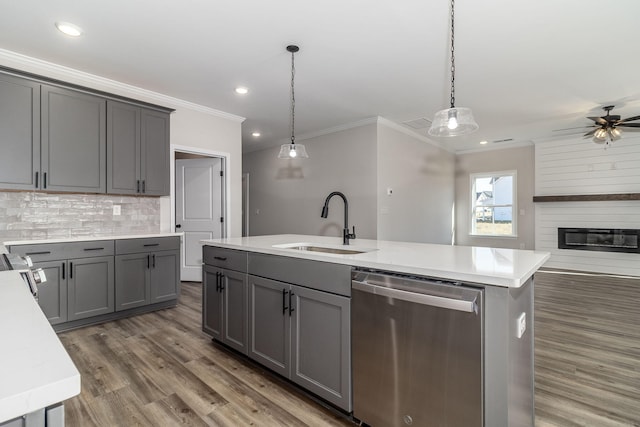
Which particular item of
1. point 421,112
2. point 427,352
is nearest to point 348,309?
point 427,352

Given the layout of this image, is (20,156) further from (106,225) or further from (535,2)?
(535,2)

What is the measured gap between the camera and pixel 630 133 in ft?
18.9

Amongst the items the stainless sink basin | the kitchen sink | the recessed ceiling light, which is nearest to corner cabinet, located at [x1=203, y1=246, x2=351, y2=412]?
the kitchen sink

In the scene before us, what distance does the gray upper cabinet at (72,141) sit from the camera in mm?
3078

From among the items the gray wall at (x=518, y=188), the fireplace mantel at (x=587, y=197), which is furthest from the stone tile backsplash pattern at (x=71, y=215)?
the fireplace mantel at (x=587, y=197)

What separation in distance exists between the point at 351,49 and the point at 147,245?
2992mm

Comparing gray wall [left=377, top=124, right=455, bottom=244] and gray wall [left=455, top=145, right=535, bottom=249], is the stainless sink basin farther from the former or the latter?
gray wall [left=455, top=145, right=535, bottom=249]

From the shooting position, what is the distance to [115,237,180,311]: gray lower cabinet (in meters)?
3.38

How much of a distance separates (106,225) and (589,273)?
26.2 ft

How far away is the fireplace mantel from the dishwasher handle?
21.3ft

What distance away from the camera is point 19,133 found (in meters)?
2.92

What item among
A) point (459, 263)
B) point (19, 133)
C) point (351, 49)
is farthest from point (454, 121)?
point (19, 133)

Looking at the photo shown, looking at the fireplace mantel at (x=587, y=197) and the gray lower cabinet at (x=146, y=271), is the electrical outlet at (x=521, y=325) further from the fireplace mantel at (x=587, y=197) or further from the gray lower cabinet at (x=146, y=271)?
the fireplace mantel at (x=587, y=197)

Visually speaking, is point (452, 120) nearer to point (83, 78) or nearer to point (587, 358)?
point (587, 358)
